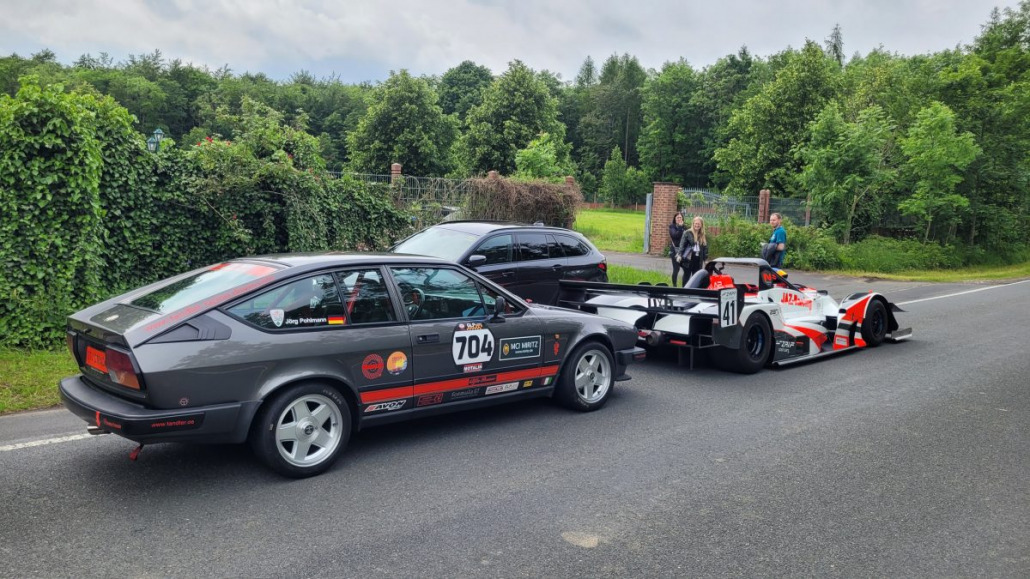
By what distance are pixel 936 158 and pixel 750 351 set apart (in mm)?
21581

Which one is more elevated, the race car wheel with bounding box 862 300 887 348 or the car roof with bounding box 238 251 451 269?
the car roof with bounding box 238 251 451 269

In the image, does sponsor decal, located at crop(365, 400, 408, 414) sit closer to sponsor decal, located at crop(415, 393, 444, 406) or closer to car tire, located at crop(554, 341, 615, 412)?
sponsor decal, located at crop(415, 393, 444, 406)

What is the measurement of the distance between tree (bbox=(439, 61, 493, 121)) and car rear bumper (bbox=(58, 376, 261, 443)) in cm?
7647

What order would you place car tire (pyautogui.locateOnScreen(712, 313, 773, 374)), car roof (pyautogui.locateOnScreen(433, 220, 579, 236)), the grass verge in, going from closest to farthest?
1. the grass verge
2. car tire (pyautogui.locateOnScreen(712, 313, 773, 374))
3. car roof (pyautogui.locateOnScreen(433, 220, 579, 236))

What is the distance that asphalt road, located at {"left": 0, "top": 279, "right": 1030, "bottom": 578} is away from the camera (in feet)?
12.3

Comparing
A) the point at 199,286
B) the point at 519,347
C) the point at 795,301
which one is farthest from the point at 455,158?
the point at 199,286

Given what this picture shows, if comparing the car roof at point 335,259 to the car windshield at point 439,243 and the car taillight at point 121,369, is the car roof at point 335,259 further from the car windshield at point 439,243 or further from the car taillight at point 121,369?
the car windshield at point 439,243

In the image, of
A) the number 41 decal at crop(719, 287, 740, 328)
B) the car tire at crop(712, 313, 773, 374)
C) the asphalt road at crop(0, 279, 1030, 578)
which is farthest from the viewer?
the car tire at crop(712, 313, 773, 374)

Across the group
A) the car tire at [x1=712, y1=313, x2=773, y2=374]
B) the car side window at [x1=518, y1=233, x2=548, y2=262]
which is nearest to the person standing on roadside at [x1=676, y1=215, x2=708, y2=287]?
the car side window at [x1=518, y1=233, x2=548, y2=262]

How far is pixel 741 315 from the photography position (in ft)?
27.2

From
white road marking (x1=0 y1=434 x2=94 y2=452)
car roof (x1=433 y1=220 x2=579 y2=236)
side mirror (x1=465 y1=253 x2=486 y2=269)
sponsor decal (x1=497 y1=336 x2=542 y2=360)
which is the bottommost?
white road marking (x1=0 y1=434 x2=94 y2=452)

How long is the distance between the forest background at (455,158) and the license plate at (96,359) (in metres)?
4.15

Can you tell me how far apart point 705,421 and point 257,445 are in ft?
12.6

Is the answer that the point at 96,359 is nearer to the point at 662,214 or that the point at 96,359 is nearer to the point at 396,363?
the point at 396,363
